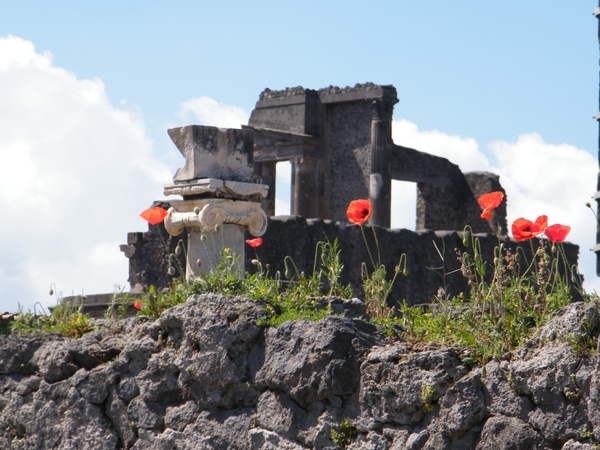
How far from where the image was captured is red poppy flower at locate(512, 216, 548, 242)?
5619 millimetres

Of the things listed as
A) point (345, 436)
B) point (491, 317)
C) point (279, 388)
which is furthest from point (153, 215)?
point (491, 317)

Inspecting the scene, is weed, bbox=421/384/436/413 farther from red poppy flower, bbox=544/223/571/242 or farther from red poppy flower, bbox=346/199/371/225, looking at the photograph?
Result: red poppy flower, bbox=346/199/371/225

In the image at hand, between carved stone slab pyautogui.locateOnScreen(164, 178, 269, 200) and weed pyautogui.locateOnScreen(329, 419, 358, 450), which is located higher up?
carved stone slab pyautogui.locateOnScreen(164, 178, 269, 200)

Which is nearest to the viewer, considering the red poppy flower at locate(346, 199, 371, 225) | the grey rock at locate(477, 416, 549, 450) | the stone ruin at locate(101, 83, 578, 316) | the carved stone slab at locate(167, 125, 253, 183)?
the grey rock at locate(477, 416, 549, 450)

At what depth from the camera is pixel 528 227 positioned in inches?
222

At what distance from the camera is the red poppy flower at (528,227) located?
5619mm

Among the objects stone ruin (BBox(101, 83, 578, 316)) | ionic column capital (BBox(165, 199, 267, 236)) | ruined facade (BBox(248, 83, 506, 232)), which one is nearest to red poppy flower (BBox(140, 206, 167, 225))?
ionic column capital (BBox(165, 199, 267, 236))

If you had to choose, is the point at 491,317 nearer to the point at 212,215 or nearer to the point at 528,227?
the point at 528,227

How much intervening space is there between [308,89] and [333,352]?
17690mm

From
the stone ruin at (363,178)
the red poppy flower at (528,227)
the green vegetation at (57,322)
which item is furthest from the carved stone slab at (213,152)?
the stone ruin at (363,178)

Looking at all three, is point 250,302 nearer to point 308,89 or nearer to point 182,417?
point 182,417

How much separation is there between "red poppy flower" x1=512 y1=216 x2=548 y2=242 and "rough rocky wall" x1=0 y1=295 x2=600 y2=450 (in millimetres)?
879

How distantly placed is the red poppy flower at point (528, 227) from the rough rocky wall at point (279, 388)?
0.88m

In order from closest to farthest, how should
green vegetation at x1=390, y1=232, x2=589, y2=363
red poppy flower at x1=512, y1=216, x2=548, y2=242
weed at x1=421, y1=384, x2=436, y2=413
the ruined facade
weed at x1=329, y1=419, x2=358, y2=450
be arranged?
weed at x1=421, y1=384, x2=436, y2=413 → green vegetation at x1=390, y1=232, x2=589, y2=363 → weed at x1=329, y1=419, x2=358, y2=450 → red poppy flower at x1=512, y1=216, x2=548, y2=242 → the ruined facade
